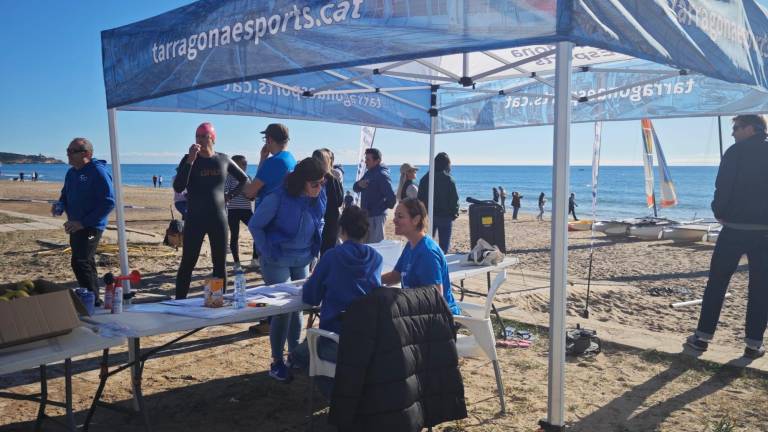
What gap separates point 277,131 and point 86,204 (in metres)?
2.02

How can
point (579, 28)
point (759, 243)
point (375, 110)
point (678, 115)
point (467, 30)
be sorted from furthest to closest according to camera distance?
point (375, 110) → point (678, 115) → point (759, 243) → point (467, 30) → point (579, 28)

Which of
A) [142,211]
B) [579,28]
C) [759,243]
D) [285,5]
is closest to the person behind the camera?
[579,28]

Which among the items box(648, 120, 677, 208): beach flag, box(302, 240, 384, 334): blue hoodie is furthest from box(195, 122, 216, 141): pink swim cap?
box(648, 120, 677, 208): beach flag

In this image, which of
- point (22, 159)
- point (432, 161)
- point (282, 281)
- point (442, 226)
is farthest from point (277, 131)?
point (22, 159)

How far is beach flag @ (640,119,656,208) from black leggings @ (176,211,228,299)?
1892 cm

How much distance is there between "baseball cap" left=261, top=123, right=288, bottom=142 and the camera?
13.1ft

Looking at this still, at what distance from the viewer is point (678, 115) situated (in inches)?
210

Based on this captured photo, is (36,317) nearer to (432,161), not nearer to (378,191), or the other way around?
(432,161)

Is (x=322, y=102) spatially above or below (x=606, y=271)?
above

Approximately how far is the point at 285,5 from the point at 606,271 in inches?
329

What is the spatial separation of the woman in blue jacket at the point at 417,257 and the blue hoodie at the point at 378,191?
10.9 feet

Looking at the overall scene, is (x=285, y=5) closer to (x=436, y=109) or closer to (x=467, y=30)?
(x=467, y=30)

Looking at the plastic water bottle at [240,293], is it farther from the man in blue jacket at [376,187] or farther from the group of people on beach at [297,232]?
the man in blue jacket at [376,187]

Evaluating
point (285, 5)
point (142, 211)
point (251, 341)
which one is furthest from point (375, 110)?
point (142, 211)
